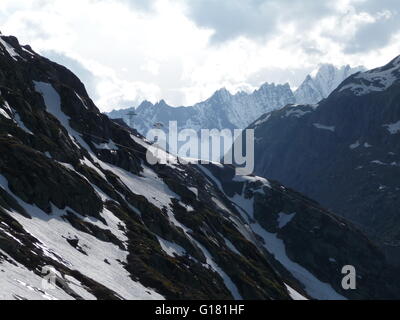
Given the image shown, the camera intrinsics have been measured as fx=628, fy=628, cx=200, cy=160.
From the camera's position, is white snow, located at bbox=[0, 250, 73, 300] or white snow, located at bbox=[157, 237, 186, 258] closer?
white snow, located at bbox=[0, 250, 73, 300]

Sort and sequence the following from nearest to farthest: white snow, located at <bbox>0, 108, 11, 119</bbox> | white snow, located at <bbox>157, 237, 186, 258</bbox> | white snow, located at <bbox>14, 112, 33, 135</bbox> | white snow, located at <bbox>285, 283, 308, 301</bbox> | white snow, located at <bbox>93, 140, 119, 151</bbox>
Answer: white snow, located at <bbox>0, 108, 11, 119</bbox>, white snow, located at <bbox>157, 237, 186, 258</bbox>, white snow, located at <bbox>14, 112, 33, 135</bbox>, white snow, located at <bbox>285, 283, 308, 301</bbox>, white snow, located at <bbox>93, 140, 119, 151</bbox>

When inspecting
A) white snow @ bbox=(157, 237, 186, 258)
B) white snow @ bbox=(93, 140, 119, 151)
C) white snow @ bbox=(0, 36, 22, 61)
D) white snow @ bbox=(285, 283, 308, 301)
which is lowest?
white snow @ bbox=(285, 283, 308, 301)

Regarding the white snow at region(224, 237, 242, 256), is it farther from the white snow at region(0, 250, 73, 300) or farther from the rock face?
the white snow at region(0, 250, 73, 300)

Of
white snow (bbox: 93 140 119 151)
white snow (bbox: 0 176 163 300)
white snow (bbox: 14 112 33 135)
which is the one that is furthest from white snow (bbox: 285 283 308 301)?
white snow (bbox: 14 112 33 135)

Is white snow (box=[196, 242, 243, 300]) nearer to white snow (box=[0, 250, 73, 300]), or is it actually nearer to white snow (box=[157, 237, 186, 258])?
white snow (box=[157, 237, 186, 258])

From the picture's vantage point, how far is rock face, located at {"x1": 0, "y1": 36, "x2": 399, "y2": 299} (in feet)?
252

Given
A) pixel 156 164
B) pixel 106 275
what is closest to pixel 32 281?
pixel 106 275

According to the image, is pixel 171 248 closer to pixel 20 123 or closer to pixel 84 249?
pixel 84 249

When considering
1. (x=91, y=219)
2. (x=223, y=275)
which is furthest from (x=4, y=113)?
(x=223, y=275)

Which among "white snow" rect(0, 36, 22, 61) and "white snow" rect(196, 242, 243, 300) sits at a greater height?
"white snow" rect(0, 36, 22, 61)

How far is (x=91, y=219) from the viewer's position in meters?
105

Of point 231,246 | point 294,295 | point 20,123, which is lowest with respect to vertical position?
point 294,295

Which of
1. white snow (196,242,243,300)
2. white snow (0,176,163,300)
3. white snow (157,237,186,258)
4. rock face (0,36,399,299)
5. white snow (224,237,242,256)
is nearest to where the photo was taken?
rock face (0,36,399,299)

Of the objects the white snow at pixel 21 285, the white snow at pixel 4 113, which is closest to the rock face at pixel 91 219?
the white snow at pixel 21 285
